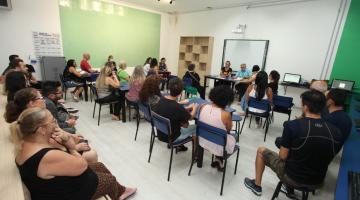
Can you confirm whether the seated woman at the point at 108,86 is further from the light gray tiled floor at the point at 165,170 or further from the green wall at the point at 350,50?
the green wall at the point at 350,50

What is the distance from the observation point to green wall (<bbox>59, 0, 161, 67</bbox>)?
645 cm

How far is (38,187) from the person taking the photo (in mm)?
1116

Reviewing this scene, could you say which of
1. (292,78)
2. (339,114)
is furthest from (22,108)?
(292,78)

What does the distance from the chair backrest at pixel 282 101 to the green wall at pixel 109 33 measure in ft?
20.3

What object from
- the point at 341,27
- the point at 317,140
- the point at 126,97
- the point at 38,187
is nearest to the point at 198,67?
the point at 341,27

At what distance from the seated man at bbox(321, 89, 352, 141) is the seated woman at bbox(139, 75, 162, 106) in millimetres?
2247

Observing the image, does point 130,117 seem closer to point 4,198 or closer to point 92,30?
point 4,198

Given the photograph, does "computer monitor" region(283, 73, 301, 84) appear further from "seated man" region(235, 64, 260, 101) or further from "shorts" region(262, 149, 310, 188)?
"shorts" region(262, 149, 310, 188)

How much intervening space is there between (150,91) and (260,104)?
203 cm

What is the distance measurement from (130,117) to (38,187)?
10.1ft

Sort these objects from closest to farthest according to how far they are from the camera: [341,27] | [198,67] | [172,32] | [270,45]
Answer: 1. [341,27]
2. [270,45]
3. [198,67]
4. [172,32]

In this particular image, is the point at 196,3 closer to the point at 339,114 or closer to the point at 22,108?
the point at 339,114

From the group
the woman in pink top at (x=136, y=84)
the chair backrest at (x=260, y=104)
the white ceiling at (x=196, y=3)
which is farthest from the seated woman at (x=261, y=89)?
the white ceiling at (x=196, y=3)

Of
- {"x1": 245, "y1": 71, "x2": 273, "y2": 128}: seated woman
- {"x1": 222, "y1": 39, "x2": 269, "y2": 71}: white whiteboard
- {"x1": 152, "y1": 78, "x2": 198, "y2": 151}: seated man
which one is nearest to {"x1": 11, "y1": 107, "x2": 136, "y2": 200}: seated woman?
{"x1": 152, "y1": 78, "x2": 198, "y2": 151}: seated man
